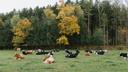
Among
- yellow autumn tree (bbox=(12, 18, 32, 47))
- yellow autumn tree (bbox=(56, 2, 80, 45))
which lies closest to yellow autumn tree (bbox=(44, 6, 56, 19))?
yellow autumn tree (bbox=(56, 2, 80, 45))

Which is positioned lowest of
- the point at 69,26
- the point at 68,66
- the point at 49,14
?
the point at 68,66

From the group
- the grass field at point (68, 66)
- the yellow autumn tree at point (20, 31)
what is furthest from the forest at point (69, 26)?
the grass field at point (68, 66)

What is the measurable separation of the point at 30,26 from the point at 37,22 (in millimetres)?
2272

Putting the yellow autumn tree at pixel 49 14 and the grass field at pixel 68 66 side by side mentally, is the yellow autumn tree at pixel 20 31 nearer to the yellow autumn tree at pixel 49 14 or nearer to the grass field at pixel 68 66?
the yellow autumn tree at pixel 49 14

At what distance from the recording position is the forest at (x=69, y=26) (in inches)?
3086

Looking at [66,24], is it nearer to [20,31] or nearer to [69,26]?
[69,26]

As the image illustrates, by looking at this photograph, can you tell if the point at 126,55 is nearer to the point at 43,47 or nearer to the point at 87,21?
the point at 43,47

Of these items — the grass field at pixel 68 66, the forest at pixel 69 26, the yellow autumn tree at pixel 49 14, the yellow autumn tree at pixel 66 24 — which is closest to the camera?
the grass field at pixel 68 66

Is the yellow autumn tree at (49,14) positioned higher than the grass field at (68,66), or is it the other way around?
the yellow autumn tree at (49,14)

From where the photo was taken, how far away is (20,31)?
263 ft

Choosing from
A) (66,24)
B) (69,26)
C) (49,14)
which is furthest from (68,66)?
(49,14)

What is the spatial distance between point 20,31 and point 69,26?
1014cm

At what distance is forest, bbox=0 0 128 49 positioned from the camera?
78.4 metres

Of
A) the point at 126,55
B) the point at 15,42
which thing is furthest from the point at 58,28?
the point at 126,55
